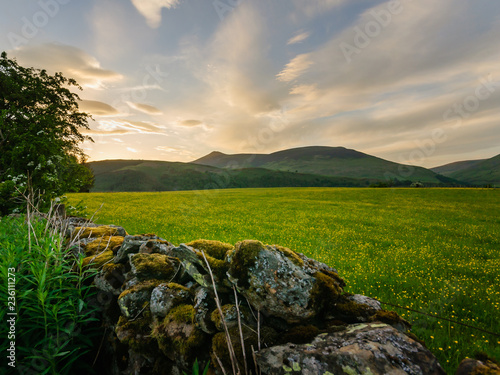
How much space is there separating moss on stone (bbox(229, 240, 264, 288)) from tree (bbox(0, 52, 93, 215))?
1130cm

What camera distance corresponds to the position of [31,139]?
1248cm

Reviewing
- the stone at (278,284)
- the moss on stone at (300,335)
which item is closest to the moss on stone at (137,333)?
the stone at (278,284)

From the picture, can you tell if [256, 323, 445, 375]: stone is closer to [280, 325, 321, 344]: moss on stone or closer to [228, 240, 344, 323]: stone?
[280, 325, 321, 344]: moss on stone

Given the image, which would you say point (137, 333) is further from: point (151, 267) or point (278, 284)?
point (278, 284)

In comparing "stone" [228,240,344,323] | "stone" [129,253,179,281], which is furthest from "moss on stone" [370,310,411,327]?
"stone" [129,253,179,281]

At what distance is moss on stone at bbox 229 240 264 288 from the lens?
11.6 ft

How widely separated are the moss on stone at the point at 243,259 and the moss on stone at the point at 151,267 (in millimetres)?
1801

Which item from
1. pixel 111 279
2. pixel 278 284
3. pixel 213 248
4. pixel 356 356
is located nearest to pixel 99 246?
pixel 111 279

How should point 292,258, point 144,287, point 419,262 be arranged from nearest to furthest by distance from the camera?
point 292,258, point 144,287, point 419,262

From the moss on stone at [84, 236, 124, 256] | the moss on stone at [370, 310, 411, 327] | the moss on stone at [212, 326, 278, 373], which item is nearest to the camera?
the moss on stone at [212, 326, 278, 373]

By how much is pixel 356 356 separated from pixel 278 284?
1257 millimetres

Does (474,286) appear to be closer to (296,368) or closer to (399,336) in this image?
(399,336)

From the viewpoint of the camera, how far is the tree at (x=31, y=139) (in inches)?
474

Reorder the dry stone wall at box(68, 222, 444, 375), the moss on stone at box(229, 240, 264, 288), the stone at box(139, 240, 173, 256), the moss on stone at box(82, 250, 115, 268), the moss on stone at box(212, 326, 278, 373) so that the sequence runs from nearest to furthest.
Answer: the dry stone wall at box(68, 222, 444, 375) < the moss on stone at box(212, 326, 278, 373) < the moss on stone at box(229, 240, 264, 288) < the moss on stone at box(82, 250, 115, 268) < the stone at box(139, 240, 173, 256)
